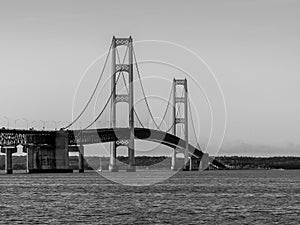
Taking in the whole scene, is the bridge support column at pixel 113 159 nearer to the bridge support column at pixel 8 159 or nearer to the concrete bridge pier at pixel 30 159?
the concrete bridge pier at pixel 30 159

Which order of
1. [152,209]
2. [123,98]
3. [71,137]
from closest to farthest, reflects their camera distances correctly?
[152,209], [123,98], [71,137]

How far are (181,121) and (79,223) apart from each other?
467ft

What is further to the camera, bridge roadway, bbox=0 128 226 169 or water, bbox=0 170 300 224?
bridge roadway, bbox=0 128 226 169

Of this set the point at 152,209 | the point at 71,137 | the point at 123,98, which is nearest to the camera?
the point at 152,209

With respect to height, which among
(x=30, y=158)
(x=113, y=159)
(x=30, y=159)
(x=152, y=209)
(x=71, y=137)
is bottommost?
(x=152, y=209)

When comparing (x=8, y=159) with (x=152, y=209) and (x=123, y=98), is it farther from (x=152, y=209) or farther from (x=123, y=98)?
(x=152, y=209)

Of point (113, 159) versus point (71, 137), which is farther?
point (71, 137)

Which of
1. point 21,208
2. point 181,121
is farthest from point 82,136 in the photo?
point 21,208

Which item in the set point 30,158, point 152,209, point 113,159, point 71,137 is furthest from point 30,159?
point 152,209

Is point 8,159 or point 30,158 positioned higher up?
point 30,158

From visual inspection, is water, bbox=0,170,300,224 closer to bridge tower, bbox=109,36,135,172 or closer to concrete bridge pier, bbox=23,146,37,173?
bridge tower, bbox=109,36,135,172

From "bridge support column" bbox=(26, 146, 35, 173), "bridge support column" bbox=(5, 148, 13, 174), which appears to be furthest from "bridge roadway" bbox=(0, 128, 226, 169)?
"bridge support column" bbox=(26, 146, 35, 173)

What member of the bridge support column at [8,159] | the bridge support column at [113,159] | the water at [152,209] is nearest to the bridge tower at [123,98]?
the bridge support column at [113,159]

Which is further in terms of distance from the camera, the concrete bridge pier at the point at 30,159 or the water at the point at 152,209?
the concrete bridge pier at the point at 30,159
